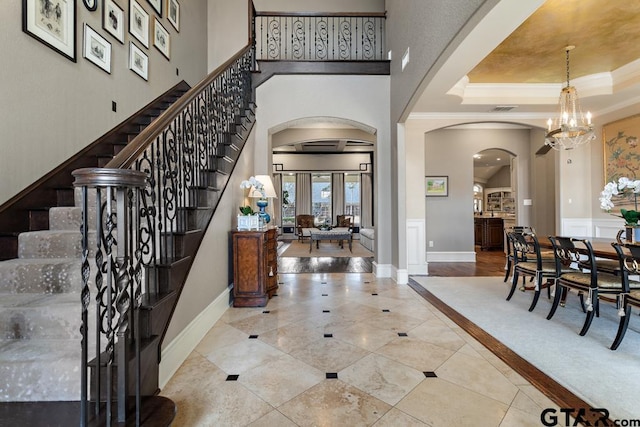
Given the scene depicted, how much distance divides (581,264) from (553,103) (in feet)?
10.6

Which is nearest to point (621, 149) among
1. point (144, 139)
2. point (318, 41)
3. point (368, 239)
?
point (368, 239)

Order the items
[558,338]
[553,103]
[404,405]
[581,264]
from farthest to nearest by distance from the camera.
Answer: [553,103], [581,264], [558,338], [404,405]

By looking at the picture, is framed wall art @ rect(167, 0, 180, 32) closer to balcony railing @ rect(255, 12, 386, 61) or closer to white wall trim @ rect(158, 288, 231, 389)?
balcony railing @ rect(255, 12, 386, 61)

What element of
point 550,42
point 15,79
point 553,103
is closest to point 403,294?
point 550,42

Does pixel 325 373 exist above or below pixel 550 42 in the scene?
below

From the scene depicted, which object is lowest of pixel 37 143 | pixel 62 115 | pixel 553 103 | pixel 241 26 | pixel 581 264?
pixel 581 264

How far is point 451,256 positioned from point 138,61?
7017 millimetres

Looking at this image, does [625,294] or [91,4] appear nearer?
[625,294]

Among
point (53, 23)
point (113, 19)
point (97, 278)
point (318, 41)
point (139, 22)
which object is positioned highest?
point (318, 41)

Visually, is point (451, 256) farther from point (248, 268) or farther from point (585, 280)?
point (248, 268)

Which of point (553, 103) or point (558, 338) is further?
point (553, 103)

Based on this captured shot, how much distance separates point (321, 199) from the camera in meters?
12.8

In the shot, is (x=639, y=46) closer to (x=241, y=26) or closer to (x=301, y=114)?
(x=301, y=114)

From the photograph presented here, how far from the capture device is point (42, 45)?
255 centimetres
